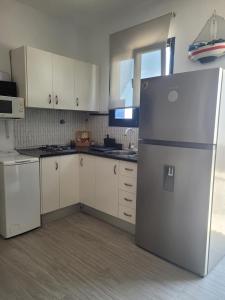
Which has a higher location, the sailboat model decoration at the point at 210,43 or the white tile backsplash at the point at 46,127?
the sailboat model decoration at the point at 210,43

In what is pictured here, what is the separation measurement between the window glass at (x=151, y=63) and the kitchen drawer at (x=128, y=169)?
1217mm

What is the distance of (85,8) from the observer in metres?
2.98

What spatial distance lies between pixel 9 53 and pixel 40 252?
240cm

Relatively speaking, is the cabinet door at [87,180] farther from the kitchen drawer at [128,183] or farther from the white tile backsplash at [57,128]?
the white tile backsplash at [57,128]

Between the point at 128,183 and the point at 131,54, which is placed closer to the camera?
the point at 128,183

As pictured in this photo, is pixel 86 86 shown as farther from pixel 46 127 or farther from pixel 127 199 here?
pixel 127 199

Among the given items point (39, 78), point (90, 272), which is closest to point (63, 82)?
point (39, 78)

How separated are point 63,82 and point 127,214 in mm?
1930

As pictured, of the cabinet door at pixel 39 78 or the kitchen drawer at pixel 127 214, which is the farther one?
the cabinet door at pixel 39 78

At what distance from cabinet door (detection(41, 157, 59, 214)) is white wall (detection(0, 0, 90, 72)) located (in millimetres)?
1303

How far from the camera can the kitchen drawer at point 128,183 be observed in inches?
99.1

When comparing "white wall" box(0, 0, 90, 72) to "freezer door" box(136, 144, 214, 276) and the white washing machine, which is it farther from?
"freezer door" box(136, 144, 214, 276)

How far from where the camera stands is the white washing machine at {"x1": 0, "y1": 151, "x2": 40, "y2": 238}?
93.4 inches

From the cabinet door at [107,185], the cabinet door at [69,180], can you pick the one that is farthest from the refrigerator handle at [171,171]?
the cabinet door at [69,180]
